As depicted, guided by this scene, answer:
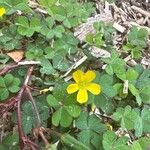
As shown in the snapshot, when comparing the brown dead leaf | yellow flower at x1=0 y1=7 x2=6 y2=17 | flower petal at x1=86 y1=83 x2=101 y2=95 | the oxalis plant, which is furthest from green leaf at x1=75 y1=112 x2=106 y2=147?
yellow flower at x1=0 y1=7 x2=6 y2=17

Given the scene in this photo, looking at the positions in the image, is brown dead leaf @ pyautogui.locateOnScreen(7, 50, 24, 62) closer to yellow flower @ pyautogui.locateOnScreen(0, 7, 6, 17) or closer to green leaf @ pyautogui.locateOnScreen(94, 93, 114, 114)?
yellow flower @ pyautogui.locateOnScreen(0, 7, 6, 17)

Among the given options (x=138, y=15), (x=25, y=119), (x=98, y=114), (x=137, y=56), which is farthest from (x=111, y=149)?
(x=138, y=15)

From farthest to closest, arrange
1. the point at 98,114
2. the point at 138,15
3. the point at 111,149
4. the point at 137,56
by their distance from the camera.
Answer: the point at 138,15
the point at 137,56
the point at 98,114
the point at 111,149

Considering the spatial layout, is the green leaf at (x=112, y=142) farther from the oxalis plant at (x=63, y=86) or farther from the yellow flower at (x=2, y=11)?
the yellow flower at (x=2, y=11)

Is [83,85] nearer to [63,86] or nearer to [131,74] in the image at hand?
[63,86]

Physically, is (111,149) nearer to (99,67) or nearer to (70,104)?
(70,104)

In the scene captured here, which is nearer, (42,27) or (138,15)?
A: (42,27)

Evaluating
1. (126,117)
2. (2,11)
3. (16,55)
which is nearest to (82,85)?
(126,117)
